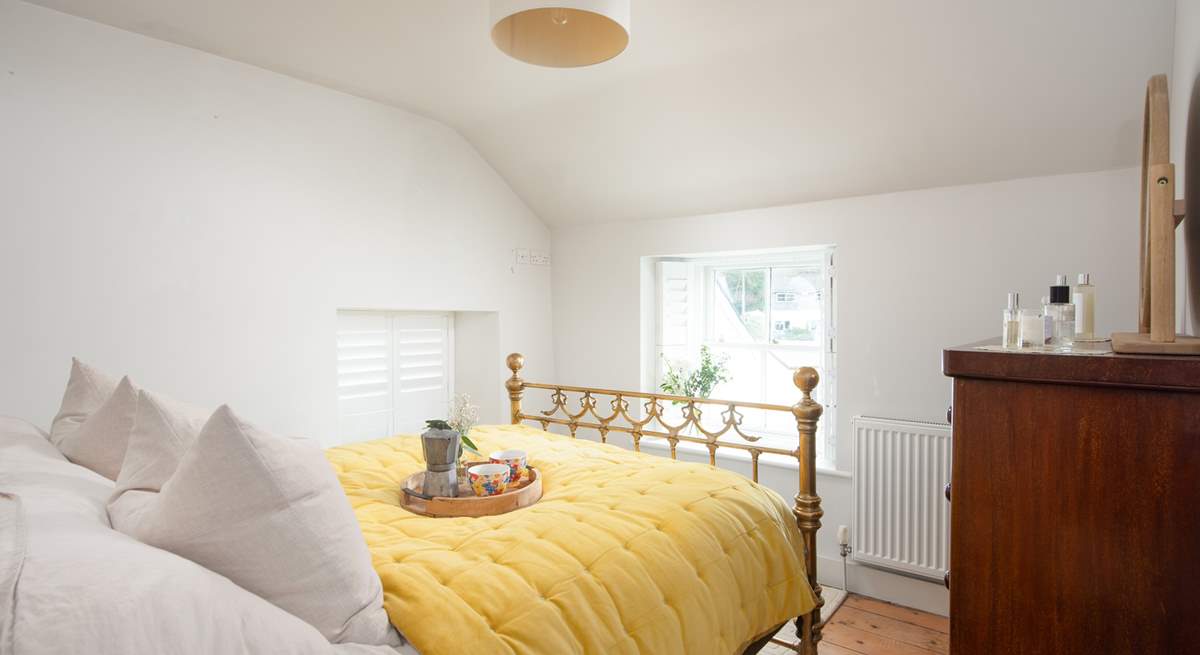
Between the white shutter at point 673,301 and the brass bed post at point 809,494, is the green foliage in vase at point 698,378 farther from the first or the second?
the brass bed post at point 809,494

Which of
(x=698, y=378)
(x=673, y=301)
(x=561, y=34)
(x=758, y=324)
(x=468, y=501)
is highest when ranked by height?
(x=561, y=34)

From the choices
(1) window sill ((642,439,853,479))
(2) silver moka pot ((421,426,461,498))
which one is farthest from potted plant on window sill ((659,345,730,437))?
(2) silver moka pot ((421,426,461,498))

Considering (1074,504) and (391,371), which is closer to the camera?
(1074,504)

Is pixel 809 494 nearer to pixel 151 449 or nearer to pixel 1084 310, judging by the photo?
pixel 1084 310

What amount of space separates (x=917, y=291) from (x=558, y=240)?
2.42m

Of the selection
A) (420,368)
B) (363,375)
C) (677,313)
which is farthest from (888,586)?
(363,375)

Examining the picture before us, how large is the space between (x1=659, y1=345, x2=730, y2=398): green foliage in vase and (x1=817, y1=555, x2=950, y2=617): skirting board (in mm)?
1199

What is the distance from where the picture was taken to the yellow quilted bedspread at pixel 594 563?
1205 millimetres

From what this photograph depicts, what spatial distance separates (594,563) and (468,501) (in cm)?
50

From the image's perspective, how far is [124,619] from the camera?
2.29 ft

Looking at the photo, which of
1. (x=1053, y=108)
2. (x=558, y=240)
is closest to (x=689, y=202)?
(x=558, y=240)

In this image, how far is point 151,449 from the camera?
122 cm

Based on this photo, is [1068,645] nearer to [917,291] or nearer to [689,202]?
[917,291]

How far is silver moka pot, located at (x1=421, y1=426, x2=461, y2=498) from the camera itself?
73.2 inches
